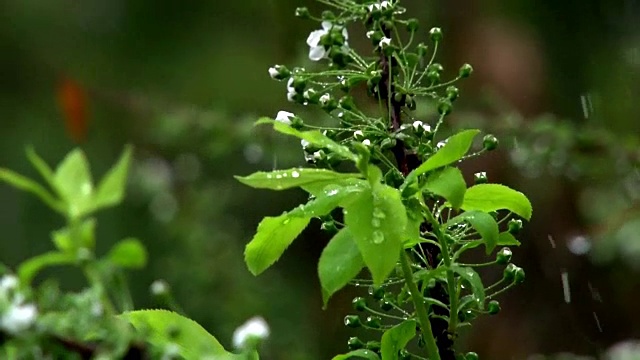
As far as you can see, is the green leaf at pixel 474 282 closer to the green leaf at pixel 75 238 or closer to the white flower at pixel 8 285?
the white flower at pixel 8 285

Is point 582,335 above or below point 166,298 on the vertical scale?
below

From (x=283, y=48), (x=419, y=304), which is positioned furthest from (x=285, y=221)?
(x=283, y=48)

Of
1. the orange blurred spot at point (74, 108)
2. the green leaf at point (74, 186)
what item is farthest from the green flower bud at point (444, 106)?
the orange blurred spot at point (74, 108)

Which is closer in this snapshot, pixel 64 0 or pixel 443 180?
pixel 443 180

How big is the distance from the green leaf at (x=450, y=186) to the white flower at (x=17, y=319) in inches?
8.6

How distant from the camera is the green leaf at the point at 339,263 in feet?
1.76

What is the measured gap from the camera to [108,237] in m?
3.03

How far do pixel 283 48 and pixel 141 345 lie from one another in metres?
2.61

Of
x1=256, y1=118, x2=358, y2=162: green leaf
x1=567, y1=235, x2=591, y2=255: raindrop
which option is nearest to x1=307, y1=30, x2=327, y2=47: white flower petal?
x1=256, y1=118, x2=358, y2=162: green leaf

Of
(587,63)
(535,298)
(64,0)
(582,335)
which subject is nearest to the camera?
(582,335)

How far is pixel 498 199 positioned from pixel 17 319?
285mm

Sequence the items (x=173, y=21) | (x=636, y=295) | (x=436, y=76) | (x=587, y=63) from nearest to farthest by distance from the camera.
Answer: (x=436, y=76) → (x=636, y=295) → (x=587, y=63) → (x=173, y=21)

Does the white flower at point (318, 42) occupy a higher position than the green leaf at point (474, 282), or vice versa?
the white flower at point (318, 42)

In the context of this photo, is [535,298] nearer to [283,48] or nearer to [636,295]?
[636,295]
